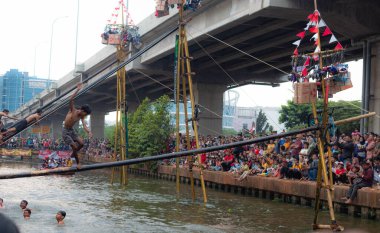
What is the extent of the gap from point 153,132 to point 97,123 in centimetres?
4315

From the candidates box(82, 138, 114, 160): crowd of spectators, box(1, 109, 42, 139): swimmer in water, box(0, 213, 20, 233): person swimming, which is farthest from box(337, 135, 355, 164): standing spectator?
box(82, 138, 114, 160): crowd of spectators

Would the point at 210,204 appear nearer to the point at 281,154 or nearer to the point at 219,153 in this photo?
the point at 281,154

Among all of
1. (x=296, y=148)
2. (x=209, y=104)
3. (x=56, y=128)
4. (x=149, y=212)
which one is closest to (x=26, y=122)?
(x=149, y=212)

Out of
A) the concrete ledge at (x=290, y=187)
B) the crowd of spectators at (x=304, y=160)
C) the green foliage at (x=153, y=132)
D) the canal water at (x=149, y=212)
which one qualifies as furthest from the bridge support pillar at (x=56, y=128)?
the crowd of spectators at (x=304, y=160)

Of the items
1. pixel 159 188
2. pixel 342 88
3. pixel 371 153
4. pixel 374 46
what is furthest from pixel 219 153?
pixel 342 88

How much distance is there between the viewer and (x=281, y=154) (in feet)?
78.5

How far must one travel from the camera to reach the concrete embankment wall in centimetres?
1789

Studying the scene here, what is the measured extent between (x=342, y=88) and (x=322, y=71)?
0.64 metres

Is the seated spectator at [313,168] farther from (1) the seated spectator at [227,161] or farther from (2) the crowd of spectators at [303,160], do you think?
(1) the seated spectator at [227,161]

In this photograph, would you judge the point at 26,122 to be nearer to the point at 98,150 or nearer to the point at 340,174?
the point at 340,174

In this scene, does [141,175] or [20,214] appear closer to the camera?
[20,214]

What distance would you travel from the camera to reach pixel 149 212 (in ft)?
66.9

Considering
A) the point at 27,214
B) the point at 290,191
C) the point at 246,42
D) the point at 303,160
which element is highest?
the point at 246,42

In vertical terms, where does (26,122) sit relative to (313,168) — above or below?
above
